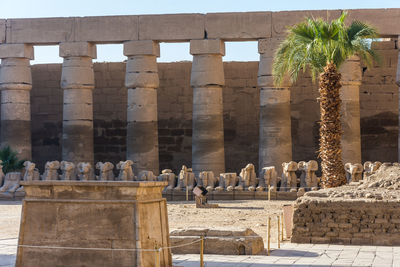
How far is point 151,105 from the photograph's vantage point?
24.0 meters

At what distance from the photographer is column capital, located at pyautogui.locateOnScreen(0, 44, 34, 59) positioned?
24.8 metres

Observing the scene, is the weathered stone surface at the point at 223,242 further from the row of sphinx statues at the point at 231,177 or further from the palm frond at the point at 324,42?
the row of sphinx statues at the point at 231,177

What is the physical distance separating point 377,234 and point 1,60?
53.7 ft

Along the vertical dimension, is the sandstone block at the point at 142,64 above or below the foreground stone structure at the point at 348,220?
above

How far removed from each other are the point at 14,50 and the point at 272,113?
8.25 meters

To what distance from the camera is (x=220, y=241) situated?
11.1 meters

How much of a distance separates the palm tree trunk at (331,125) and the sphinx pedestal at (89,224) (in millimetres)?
10032

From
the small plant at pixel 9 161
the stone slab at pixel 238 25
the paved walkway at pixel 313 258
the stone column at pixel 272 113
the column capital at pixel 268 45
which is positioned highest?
the stone slab at pixel 238 25

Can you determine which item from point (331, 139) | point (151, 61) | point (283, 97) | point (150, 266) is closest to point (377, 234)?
point (150, 266)

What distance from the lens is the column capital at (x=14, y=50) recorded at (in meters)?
24.8

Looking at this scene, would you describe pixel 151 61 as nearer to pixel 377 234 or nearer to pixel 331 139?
pixel 331 139

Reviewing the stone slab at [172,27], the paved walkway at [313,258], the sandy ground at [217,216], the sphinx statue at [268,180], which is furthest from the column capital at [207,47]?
the paved walkway at [313,258]

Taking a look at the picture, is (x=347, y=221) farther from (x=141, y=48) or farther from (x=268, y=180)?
(x=141, y=48)

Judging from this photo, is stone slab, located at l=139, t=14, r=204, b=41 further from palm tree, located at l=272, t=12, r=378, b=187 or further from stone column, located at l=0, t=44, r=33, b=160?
palm tree, located at l=272, t=12, r=378, b=187
